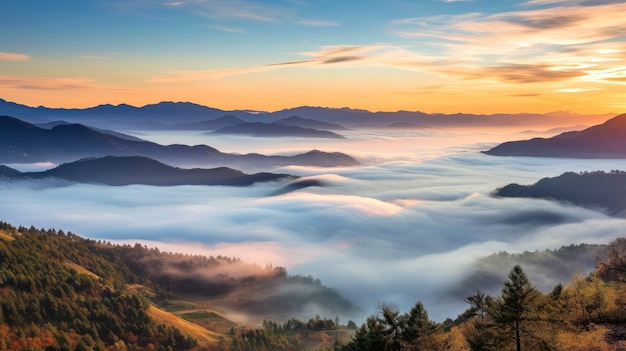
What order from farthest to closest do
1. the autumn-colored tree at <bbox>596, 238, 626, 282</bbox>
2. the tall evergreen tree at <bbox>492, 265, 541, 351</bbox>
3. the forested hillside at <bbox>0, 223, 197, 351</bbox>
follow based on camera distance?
the forested hillside at <bbox>0, 223, 197, 351</bbox> → the autumn-colored tree at <bbox>596, 238, 626, 282</bbox> → the tall evergreen tree at <bbox>492, 265, 541, 351</bbox>

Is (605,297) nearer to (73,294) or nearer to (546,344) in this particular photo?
(546,344)

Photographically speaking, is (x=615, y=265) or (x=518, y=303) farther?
(x=615, y=265)

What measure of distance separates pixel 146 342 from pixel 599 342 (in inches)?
6934

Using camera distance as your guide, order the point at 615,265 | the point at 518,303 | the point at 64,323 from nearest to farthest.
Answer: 1. the point at 518,303
2. the point at 615,265
3. the point at 64,323

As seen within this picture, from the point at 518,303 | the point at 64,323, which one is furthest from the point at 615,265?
the point at 64,323

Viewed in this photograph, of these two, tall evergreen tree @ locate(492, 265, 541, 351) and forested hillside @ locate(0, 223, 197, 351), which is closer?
tall evergreen tree @ locate(492, 265, 541, 351)

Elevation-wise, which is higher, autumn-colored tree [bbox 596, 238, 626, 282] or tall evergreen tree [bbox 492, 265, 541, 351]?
tall evergreen tree [bbox 492, 265, 541, 351]

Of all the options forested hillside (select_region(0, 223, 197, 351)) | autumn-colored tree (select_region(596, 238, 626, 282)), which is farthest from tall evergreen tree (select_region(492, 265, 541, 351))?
forested hillside (select_region(0, 223, 197, 351))

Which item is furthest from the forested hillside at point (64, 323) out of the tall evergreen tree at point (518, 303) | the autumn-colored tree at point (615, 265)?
the autumn-colored tree at point (615, 265)

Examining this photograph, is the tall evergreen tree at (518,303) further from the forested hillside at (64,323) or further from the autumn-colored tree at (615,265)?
the forested hillside at (64,323)

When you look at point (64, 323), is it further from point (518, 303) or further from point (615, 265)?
point (518, 303)

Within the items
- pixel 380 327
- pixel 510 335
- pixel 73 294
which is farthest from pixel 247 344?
pixel 510 335

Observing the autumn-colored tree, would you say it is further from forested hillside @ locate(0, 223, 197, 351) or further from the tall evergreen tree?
forested hillside @ locate(0, 223, 197, 351)

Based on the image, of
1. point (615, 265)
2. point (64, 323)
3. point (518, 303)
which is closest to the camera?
point (518, 303)
